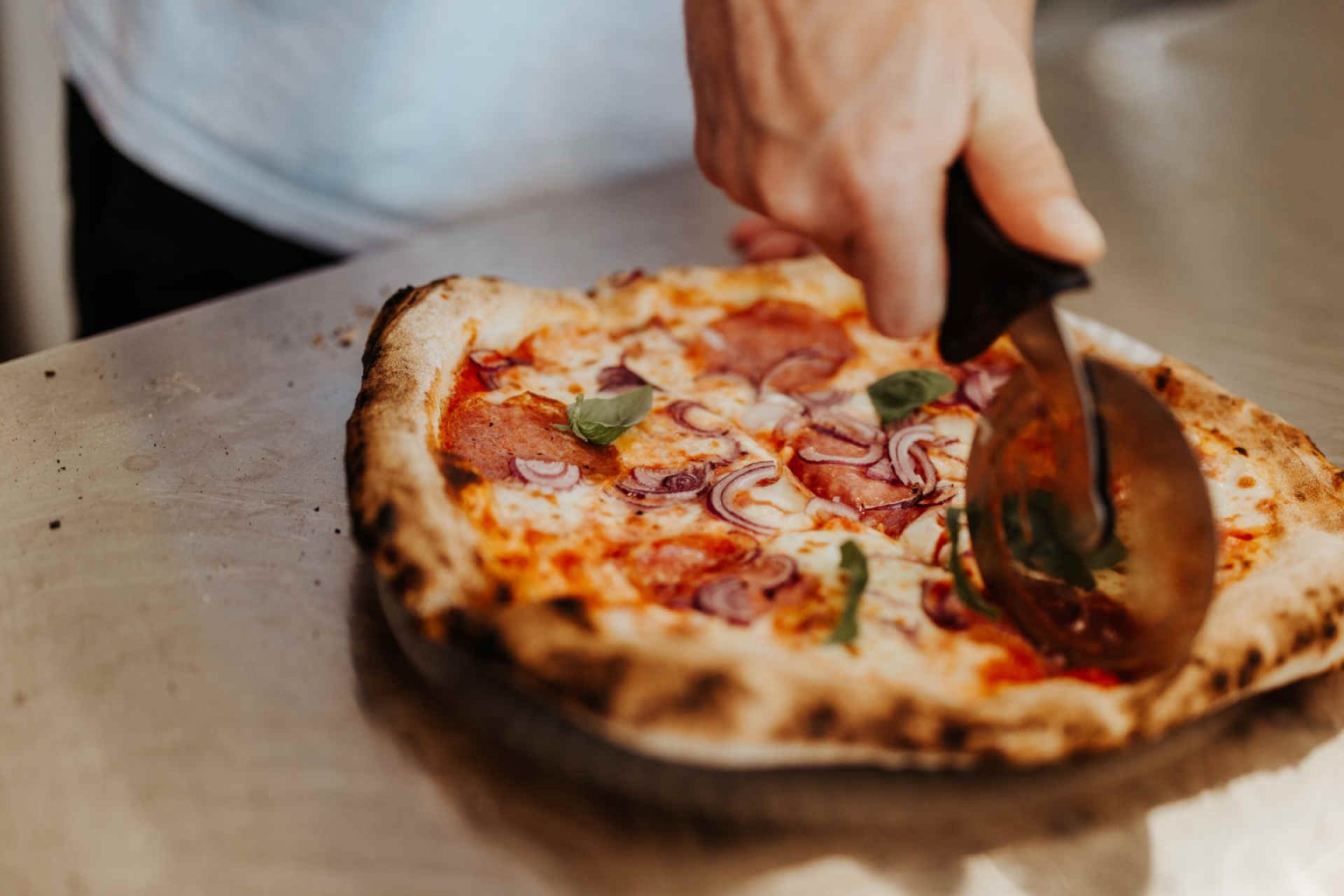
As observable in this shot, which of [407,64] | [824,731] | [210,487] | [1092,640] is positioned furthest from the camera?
[407,64]

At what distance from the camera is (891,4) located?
142cm

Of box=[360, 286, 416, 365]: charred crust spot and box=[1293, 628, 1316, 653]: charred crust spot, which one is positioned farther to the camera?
box=[360, 286, 416, 365]: charred crust spot

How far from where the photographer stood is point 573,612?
1351 mm

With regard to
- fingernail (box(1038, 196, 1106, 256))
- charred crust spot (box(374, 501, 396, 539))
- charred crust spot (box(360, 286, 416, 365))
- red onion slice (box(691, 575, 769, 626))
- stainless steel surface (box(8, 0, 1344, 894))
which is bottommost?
stainless steel surface (box(8, 0, 1344, 894))

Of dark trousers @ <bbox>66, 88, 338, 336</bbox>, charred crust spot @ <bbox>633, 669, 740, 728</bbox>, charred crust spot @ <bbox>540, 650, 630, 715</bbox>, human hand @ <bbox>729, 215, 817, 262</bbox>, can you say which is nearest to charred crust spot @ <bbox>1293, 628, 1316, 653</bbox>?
charred crust spot @ <bbox>633, 669, 740, 728</bbox>

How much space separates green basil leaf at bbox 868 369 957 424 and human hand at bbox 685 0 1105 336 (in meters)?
0.50

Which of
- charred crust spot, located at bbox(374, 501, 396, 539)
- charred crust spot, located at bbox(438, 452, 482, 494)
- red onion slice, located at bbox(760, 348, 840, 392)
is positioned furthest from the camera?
red onion slice, located at bbox(760, 348, 840, 392)

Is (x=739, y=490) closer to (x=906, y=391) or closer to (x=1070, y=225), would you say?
(x=906, y=391)

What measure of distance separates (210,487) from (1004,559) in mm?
1319

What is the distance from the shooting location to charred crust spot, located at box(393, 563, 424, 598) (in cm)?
139

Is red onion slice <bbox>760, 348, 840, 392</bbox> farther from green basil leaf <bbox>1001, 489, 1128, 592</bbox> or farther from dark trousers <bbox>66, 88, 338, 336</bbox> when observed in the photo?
dark trousers <bbox>66, 88, 338, 336</bbox>

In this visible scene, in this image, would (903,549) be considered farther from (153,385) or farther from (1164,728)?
(153,385)

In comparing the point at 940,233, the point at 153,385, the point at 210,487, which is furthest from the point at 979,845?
the point at 153,385

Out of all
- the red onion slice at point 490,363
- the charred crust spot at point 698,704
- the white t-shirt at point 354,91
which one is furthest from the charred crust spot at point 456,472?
the white t-shirt at point 354,91
